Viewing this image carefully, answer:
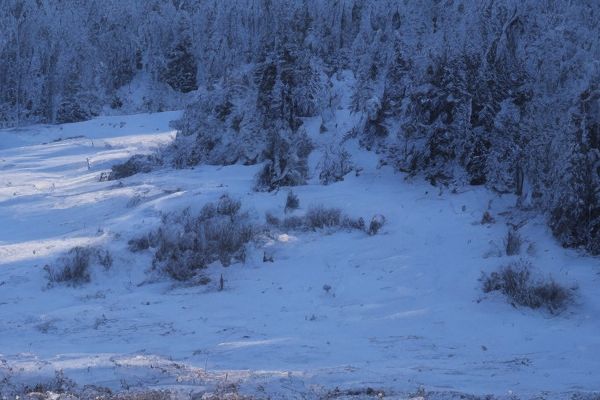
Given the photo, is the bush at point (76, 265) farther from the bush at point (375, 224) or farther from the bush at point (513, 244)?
the bush at point (513, 244)

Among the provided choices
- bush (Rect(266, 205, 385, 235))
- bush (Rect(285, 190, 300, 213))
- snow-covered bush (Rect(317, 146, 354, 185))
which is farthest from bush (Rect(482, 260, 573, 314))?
snow-covered bush (Rect(317, 146, 354, 185))

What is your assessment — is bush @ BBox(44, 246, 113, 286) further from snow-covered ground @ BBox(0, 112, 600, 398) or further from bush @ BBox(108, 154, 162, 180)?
bush @ BBox(108, 154, 162, 180)

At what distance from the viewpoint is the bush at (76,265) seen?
8305 mm

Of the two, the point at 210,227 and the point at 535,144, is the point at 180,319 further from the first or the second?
the point at 535,144

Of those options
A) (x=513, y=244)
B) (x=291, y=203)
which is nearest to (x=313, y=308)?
(x=513, y=244)

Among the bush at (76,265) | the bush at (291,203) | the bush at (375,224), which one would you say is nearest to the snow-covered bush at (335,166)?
the bush at (291,203)

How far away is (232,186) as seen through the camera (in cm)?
1310

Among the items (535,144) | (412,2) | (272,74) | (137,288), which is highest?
(412,2)

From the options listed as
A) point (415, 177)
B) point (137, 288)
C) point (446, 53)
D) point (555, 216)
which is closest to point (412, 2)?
point (446, 53)

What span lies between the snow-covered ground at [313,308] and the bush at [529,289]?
0.39ft

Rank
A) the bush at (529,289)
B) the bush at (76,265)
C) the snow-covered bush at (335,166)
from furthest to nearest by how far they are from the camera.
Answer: the snow-covered bush at (335,166), the bush at (76,265), the bush at (529,289)

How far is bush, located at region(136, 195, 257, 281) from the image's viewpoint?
8.75m

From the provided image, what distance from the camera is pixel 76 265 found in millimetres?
8414

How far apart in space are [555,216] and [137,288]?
18.8ft
